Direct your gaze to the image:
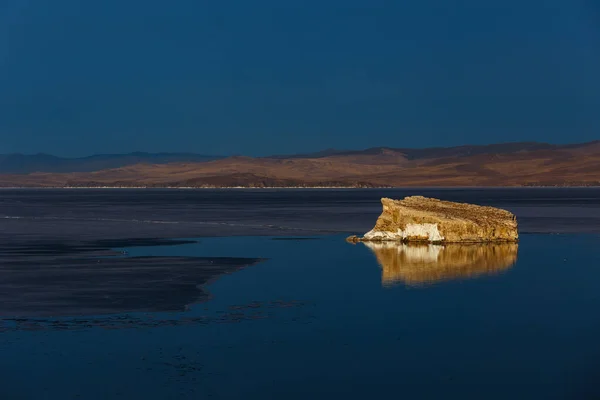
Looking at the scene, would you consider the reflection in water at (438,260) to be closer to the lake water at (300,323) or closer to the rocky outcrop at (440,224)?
the lake water at (300,323)

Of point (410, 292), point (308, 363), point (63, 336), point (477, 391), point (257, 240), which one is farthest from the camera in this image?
point (257, 240)

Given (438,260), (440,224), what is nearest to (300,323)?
(438,260)

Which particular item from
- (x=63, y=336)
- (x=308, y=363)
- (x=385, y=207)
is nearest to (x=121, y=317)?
(x=63, y=336)

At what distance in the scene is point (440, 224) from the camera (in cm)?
4362

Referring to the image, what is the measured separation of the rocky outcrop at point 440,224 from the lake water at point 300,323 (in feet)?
9.79

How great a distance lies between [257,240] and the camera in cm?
4838

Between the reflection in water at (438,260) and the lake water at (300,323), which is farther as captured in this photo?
the reflection in water at (438,260)

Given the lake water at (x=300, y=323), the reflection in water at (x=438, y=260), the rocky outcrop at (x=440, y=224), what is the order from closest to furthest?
the lake water at (x=300, y=323) → the reflection in water at (x=438, y=260) → the rocky outcrop at (x=440, y=224)

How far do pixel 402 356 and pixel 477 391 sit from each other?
2.78 metres

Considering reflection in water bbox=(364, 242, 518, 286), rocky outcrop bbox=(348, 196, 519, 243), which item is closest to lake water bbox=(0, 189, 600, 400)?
reflection in water bbox=(364, 242, 518, 286)

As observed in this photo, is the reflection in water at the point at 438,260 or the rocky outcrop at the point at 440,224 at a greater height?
the rocky outcrop at the point at 440,224

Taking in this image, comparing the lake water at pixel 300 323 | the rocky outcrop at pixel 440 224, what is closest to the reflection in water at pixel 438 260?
the lake water at pixel 300 323

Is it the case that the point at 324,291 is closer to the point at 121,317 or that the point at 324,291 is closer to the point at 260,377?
the point at 121,317

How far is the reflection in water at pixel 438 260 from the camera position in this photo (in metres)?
31.4
